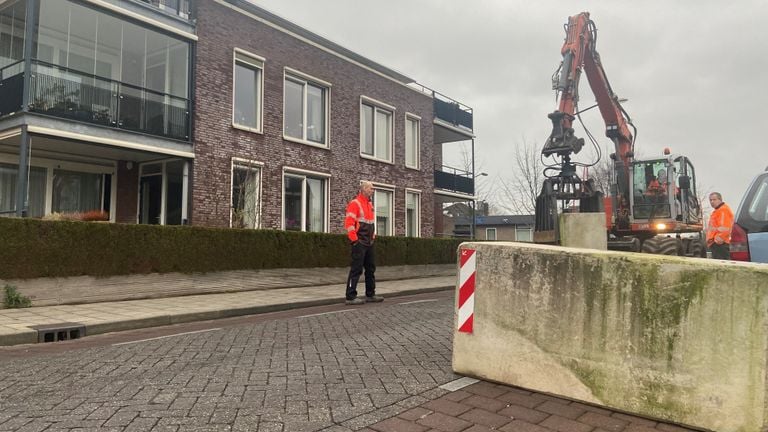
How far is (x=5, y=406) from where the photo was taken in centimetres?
355

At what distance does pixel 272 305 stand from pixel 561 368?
6.30 m

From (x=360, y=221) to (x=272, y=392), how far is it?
5379mm

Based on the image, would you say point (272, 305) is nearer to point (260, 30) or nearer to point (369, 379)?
point (369, 379)

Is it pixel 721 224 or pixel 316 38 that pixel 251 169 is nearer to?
pixel 316 38

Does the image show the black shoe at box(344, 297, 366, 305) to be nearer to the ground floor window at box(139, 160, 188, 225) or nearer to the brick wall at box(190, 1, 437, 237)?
Result: the brick wall at box(190, 1, 437, 237)

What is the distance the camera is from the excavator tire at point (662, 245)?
44.7 ft

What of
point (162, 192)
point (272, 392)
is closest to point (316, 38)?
point (162, 192)

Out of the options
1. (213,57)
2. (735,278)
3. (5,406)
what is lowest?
(5,406)

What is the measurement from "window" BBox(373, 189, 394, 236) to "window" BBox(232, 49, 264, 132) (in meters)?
5.84

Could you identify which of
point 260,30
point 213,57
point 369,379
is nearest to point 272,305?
point 369,379

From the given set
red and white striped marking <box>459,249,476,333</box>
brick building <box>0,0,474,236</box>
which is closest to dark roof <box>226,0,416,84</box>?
brick building <box>0,0,474,236</box>

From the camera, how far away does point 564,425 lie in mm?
3195

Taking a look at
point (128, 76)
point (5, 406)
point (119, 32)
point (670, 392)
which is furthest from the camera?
point (128, 76)

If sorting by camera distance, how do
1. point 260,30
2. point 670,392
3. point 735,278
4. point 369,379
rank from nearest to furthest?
point 735,278, point 670,392, point 369,379, point 260,30
